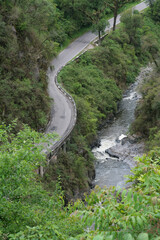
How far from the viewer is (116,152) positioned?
38.7 meters

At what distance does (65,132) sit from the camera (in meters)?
34.4

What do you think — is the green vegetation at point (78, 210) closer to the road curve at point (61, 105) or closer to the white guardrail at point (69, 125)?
Answer: the white guardrail at point (69, 125)

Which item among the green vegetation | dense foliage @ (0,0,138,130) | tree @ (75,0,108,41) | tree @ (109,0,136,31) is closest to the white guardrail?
dense foliage @ (0,0,138,130)

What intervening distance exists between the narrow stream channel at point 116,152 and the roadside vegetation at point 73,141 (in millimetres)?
1709

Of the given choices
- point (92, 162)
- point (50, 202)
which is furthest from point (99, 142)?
point (50, 202)

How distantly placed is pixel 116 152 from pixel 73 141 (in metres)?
6.29

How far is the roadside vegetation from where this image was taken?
6.72 meters

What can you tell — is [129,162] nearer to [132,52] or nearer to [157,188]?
[157,188]

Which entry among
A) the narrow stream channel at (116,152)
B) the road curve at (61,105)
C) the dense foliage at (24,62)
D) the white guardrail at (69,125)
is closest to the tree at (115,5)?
the road curve at (61,105)

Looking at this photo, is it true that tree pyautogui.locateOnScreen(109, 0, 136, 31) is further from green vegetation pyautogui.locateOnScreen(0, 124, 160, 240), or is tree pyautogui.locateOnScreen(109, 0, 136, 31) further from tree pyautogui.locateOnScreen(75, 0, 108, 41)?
green vegetation pyautogui.locateOnScreen(0, 124, 160, 240)

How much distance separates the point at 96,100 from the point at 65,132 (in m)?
17.3

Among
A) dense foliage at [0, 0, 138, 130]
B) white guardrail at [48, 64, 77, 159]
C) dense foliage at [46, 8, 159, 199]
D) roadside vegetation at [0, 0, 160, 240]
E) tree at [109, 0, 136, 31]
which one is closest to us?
roadside vegetation at [0, 0, 160, 240]

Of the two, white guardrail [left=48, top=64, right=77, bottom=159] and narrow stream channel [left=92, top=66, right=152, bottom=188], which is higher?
white guardrail [left=48, top=64, right=77, bottom=159]

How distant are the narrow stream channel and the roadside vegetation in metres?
1.71
